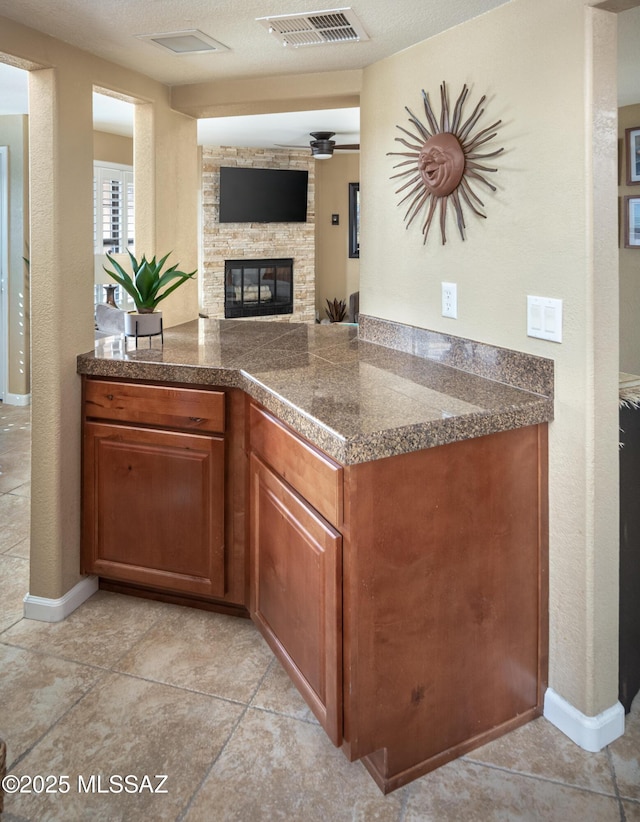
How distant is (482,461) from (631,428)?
0.45 metres

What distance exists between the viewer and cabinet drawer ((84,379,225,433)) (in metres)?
2.22

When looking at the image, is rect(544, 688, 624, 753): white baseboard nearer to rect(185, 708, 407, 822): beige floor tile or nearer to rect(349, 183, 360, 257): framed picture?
rect(185, 708, 407, 822): beige floor tile

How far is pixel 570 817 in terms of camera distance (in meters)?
1.53

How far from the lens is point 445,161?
2.06 metres

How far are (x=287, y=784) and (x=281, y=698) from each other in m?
0.34

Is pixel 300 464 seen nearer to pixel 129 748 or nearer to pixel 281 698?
pixel 281 698

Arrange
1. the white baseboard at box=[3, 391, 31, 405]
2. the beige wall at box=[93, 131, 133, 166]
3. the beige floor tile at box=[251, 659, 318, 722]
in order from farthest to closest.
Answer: the beige wall at box=[93, 131, 133, 166] < the white baseboard at box=[3, 391, 31, 405] < the beige floor tile at box=[251, 659, 318, 722]

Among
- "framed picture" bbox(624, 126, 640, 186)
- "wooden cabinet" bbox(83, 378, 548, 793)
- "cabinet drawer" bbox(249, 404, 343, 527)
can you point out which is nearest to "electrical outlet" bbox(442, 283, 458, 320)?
"wooden cabinet" bbox(83, 378, 548, 793)

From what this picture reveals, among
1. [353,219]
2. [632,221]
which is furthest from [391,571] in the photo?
[353,219]

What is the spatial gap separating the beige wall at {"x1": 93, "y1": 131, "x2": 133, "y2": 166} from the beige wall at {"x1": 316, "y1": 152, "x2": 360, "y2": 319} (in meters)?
2.49

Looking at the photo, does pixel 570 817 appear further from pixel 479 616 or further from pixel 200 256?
pixel 200 256

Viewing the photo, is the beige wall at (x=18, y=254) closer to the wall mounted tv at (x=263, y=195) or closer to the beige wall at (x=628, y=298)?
the wall mounted tv at (x=263, y=195)

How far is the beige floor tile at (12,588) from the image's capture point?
7.88 feet

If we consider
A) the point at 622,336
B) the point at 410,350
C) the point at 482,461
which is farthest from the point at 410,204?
the point at 622,336
